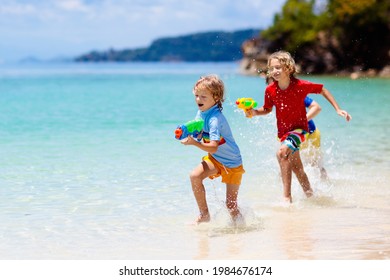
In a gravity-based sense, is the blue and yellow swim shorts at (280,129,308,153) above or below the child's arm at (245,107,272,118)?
below

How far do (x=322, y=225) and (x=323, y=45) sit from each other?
54.3 m

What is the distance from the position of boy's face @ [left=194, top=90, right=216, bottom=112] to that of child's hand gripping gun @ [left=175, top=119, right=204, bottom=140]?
0.12 metres

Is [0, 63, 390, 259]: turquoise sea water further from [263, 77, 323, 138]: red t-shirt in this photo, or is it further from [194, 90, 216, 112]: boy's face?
[194, 90, 216, 112]: boy's face

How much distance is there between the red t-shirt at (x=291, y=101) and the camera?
274 inches

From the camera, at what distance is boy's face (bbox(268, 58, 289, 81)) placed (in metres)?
6.88

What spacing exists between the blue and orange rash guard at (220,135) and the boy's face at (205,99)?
0.13 feet

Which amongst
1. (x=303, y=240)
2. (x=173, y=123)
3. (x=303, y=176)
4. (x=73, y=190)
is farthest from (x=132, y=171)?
(x=173, y=123)

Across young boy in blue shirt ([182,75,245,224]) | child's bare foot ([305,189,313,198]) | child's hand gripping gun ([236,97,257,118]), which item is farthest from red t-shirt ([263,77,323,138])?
young boy in blue shirt ([182,75,245,224])

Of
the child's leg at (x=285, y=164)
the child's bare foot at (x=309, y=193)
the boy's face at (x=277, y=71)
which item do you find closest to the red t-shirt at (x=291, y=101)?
the boy's face at (x=277, y=71)

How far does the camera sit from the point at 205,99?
5.84 metres

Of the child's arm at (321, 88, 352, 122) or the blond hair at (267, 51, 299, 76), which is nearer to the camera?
the child's arm at (321, 88, 352, 122)

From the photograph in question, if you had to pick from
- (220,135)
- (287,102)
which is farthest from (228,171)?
(287,102)

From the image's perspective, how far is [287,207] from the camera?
23.0 ft

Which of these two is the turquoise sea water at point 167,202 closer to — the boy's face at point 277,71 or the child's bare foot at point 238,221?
the child's bare foot at point 238,221
